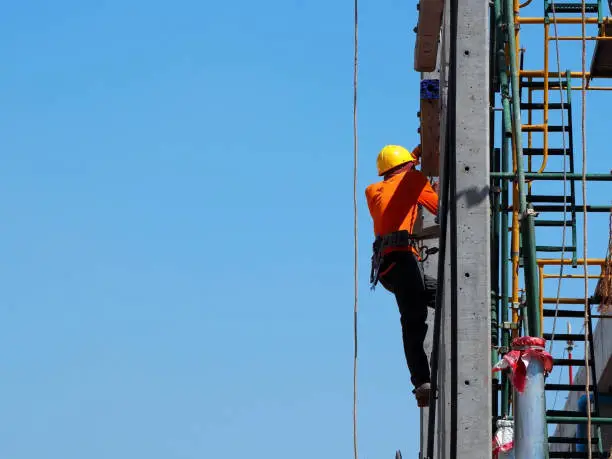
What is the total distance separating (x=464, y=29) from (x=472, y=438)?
2.49 meters

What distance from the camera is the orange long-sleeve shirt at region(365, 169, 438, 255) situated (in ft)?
32.0

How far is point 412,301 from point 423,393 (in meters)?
0.71

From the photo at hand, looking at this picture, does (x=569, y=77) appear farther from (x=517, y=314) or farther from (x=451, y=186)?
(x=451, y=186)

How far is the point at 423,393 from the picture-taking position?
9508mm

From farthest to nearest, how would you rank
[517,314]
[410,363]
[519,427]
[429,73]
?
[517,314] < [429,73] < [410,363] < [519,427]

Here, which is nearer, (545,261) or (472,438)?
(472,438)

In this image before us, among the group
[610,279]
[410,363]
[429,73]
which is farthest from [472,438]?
[610,279]

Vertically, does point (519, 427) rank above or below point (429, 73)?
below

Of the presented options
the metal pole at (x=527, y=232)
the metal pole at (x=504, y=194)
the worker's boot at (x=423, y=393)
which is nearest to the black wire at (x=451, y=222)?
the metal pole at (x=527, y=232)

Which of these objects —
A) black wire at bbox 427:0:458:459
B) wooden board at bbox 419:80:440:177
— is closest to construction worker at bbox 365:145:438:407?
wooden board at bbox 419:80:440:177

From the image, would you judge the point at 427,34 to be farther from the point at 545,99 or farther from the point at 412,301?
the point at 545,99

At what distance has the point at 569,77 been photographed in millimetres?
13055

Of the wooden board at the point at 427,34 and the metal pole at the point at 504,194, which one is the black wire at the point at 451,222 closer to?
the wooden board at the point at 427,34

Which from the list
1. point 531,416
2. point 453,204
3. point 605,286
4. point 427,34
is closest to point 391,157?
point 427,34
